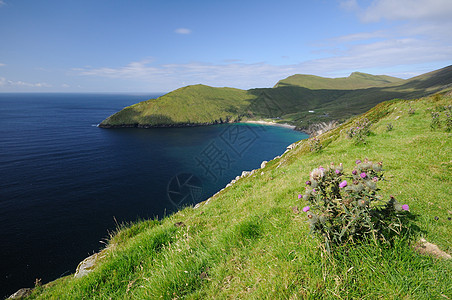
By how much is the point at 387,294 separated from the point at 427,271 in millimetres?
789

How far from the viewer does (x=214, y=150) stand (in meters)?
118

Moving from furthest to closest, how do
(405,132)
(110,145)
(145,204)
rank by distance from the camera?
(110,145)
(145,204)
(405,132)

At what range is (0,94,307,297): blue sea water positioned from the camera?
33.5 metres

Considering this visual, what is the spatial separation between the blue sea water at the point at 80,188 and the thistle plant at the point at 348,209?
1064 inches

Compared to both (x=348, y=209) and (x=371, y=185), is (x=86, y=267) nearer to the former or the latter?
(x=348, y=209)

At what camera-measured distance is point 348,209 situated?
333 centimetres

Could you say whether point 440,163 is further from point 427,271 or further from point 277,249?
point 277,249

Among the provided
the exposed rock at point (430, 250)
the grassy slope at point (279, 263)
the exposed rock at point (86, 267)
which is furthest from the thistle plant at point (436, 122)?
the exposed rock at point (86, 267)

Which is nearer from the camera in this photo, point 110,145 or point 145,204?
point 145,204

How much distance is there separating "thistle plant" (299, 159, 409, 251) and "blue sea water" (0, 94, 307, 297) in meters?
27.0

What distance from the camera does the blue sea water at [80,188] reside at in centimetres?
3353

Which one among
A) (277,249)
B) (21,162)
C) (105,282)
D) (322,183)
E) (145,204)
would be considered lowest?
(145,204)

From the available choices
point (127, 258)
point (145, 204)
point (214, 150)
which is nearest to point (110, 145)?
point (214, 150)

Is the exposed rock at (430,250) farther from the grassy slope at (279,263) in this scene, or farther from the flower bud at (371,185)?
the flower bud at (371,185)
